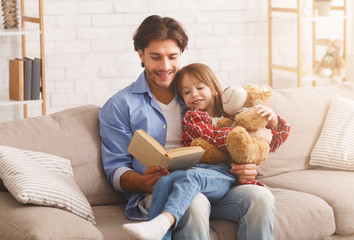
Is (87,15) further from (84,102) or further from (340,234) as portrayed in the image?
(340,234)

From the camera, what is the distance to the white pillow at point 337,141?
9.04 feet

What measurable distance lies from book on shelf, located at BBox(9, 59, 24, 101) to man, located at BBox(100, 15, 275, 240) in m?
1.15

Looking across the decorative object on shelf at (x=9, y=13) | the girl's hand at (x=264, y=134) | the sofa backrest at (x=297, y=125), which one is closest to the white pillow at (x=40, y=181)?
the girl's hand at (x=264, y=134)

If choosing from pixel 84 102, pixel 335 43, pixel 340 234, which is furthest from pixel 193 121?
pixel 335 43

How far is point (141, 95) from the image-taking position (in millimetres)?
2438

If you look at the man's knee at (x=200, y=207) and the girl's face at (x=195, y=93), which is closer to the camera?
the man's knee at (x=200, y=207)

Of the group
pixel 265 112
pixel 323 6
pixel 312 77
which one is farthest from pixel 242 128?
pixel 323 6

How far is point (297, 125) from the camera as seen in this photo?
2852 millimetres

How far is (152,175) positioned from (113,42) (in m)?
1.96

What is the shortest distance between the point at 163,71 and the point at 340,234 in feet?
3.39

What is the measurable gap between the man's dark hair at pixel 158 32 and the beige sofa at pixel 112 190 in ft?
1.27

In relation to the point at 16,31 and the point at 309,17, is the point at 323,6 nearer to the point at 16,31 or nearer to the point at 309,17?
the point at 309,17

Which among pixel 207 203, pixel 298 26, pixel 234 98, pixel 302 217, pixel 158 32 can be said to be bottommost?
pixel 302 217

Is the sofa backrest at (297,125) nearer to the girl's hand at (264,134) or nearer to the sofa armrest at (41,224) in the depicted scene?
the girl's hand at (264,134)
